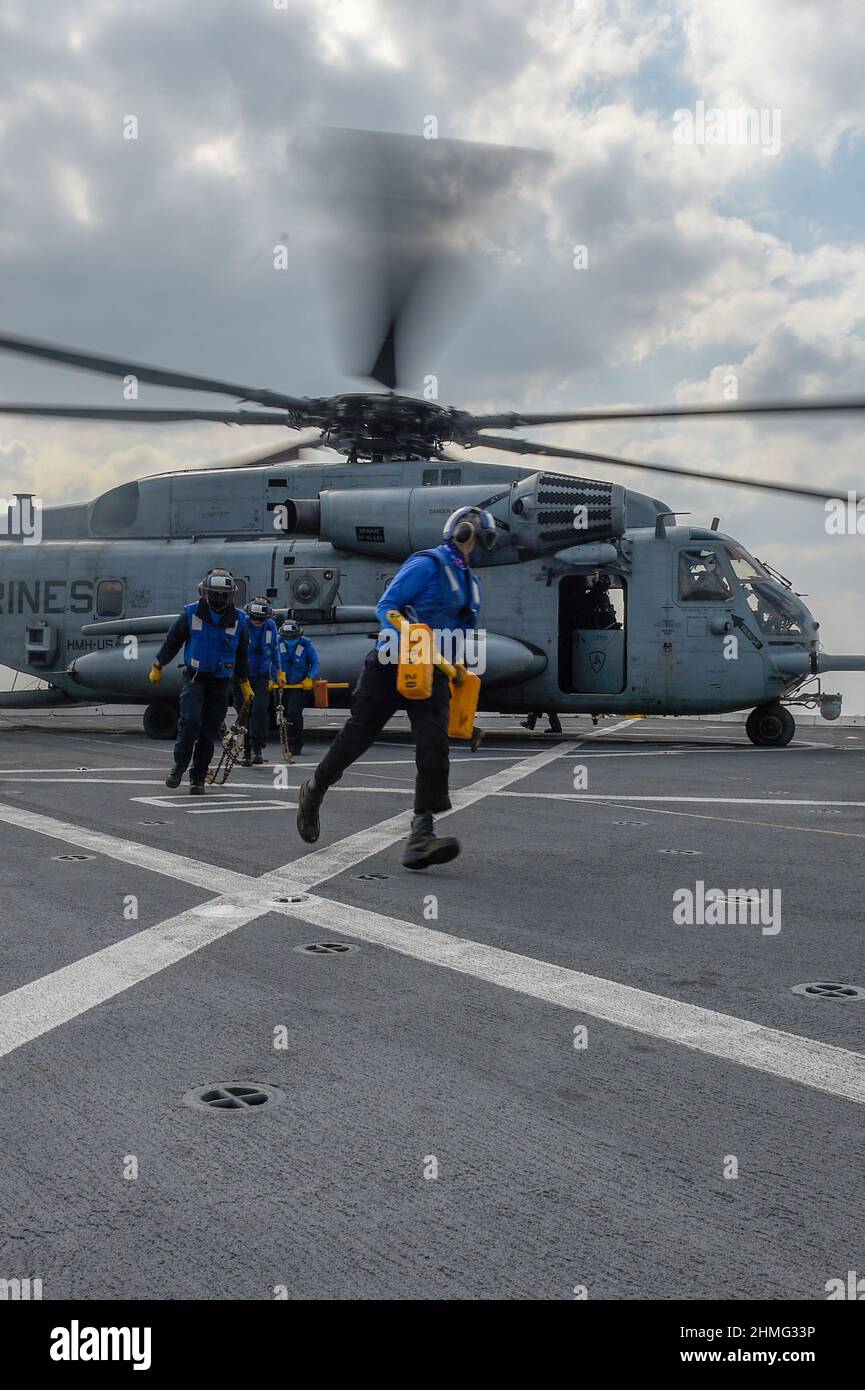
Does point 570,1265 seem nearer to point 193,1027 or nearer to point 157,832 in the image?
point 193,1027

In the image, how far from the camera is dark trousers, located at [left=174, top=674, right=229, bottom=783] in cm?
1043

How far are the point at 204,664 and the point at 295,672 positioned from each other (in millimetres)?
4425

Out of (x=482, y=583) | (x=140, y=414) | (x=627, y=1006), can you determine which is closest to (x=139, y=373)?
(x=140, y=414)

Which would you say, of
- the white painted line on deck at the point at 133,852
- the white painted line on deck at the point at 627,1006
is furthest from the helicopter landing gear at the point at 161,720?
the white painted line on deck at the point at 627,1006

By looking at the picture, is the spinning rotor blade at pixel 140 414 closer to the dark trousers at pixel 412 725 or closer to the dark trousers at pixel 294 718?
the dark trousers at pixel 294 718

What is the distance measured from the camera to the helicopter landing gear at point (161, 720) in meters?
18.3

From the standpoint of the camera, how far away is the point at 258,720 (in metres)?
13.4

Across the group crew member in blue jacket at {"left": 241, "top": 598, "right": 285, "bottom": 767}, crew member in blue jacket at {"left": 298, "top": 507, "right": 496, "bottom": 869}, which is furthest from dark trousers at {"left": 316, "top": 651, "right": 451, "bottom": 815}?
crew member in blue jacket at {"left": 241, "top": 598, "right": 285, "bottom": 767}

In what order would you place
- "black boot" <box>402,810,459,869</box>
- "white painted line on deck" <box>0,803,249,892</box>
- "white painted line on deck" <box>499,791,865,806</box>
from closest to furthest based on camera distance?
"white painted line on deck" <box>0,803,249,892</box>
"black boot" <box>402,810,459,869</box>
"white painted line on deck" <box>499,791,865,806</box>

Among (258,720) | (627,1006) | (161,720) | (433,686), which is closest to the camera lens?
(627,1006)

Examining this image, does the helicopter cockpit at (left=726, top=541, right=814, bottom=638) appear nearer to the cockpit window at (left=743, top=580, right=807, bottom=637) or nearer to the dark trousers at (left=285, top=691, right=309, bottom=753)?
the cockpit window at (left=743, top=580, right=807, bottom=637)

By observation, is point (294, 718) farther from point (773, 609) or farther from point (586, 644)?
point (773, 609)

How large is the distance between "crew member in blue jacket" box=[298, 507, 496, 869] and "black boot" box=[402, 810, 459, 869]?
6cm

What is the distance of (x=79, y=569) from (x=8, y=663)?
6.82 feet
